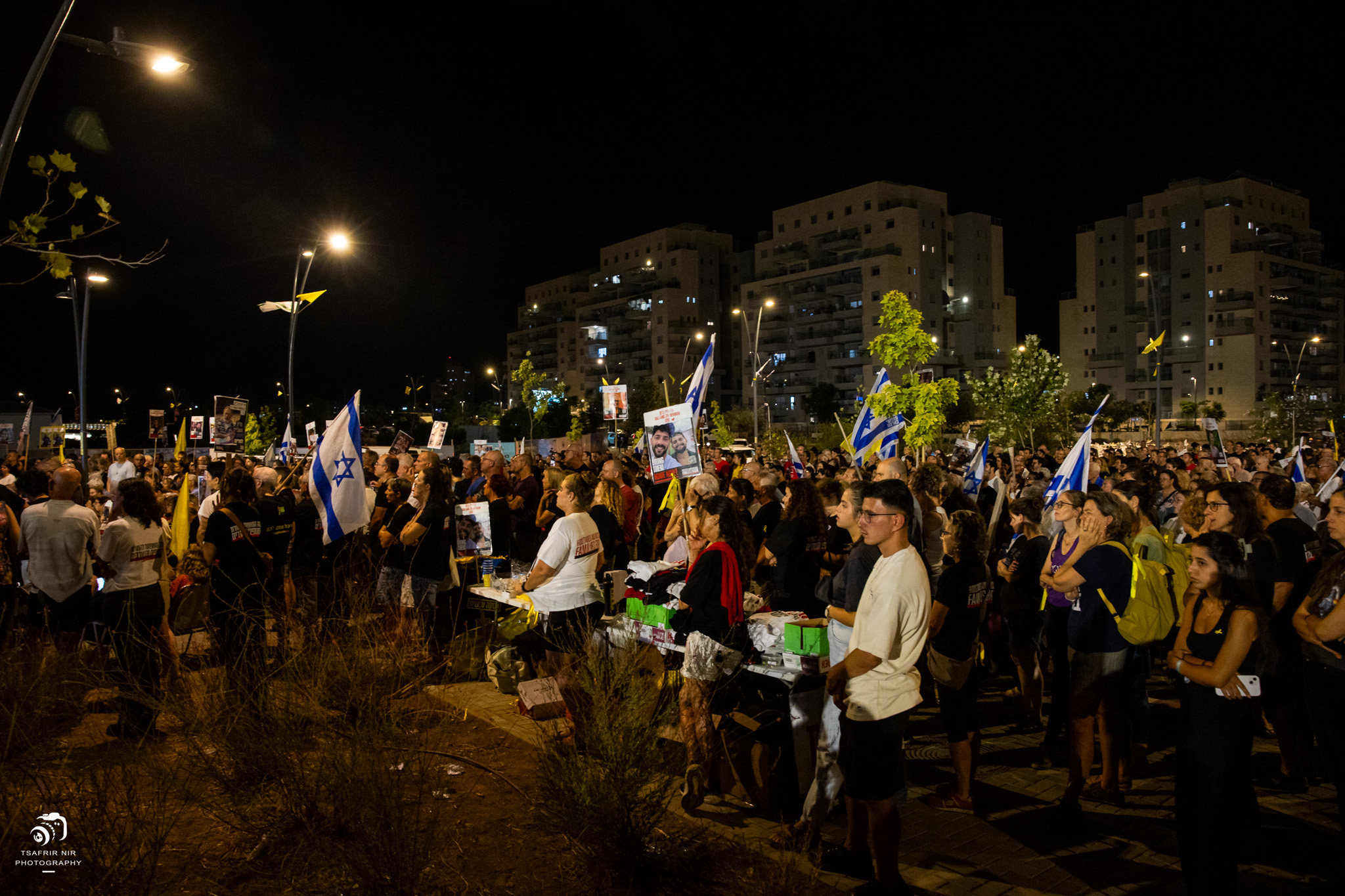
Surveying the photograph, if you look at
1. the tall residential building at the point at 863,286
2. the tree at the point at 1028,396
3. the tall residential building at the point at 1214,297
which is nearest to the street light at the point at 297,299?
the tree at the point at 1028,396

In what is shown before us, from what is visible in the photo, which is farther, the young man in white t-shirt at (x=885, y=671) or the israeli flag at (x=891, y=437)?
the israeli flag at (x=891, y=437)

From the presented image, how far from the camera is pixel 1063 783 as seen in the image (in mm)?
6129

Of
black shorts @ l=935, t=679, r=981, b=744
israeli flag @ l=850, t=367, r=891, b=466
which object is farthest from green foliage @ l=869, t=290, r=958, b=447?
black shorts @ l=935, t=679, r=981, b=744

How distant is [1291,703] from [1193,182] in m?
98.9

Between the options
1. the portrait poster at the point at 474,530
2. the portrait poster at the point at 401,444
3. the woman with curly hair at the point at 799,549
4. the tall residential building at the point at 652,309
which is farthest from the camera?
the tall residential building at the point at 652,309

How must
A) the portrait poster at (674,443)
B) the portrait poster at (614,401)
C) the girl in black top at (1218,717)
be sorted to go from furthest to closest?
the portrait poster at (614,401) → the portrait poster at (674,443) → the girl in black top at (1218,717)

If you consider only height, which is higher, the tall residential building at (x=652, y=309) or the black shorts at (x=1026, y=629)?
the tall residential building at (x=652, y=309)

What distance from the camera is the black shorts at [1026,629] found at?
7.42 meters

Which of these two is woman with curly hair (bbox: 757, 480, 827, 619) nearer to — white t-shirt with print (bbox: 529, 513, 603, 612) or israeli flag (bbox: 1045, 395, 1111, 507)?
white t-shirt with print (bbox: 529, 513, 603, 612)

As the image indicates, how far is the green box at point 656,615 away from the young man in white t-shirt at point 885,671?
6.62ft

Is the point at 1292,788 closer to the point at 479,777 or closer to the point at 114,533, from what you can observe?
the point at 479,777

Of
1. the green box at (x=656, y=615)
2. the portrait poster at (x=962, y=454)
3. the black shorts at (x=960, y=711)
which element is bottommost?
the black shorts at (x=960, y=711)

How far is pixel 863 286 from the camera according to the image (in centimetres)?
8569

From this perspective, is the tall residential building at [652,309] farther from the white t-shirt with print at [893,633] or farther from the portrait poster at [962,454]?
the white t-shirt with print at [893,633]
